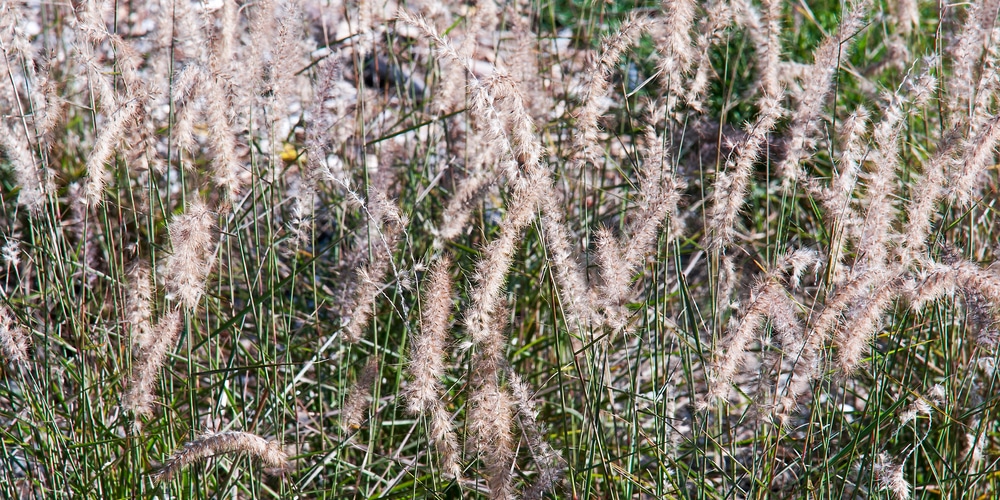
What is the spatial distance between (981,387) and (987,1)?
79 centimetres

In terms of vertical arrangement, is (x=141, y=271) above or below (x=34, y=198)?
below

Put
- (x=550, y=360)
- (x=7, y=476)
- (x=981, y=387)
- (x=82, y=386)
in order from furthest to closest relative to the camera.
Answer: (x=550, y=360) < (x=981, y=387) < (x=7, y=476) < (x=82, y=386)

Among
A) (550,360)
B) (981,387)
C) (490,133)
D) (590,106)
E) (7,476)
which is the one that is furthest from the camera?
(550,360)

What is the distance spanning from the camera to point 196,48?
152cm

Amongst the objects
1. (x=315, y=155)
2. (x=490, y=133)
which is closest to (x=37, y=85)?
(x=315, y=155)

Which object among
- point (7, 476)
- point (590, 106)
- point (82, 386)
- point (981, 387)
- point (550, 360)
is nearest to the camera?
point (590, 106)

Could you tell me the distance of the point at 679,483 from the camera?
135 cm

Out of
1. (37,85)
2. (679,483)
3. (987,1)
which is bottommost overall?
(679,483)

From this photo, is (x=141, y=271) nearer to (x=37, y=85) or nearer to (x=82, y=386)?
(x=82, y=386)

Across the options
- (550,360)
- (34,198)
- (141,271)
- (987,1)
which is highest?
(987,1)

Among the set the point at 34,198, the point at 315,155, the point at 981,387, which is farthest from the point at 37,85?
the point at 981,387

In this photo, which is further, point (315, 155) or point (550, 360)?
point (550, 360)

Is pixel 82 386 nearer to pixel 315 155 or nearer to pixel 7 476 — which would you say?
pixel 7 476

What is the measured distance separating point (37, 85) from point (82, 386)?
0.50m
